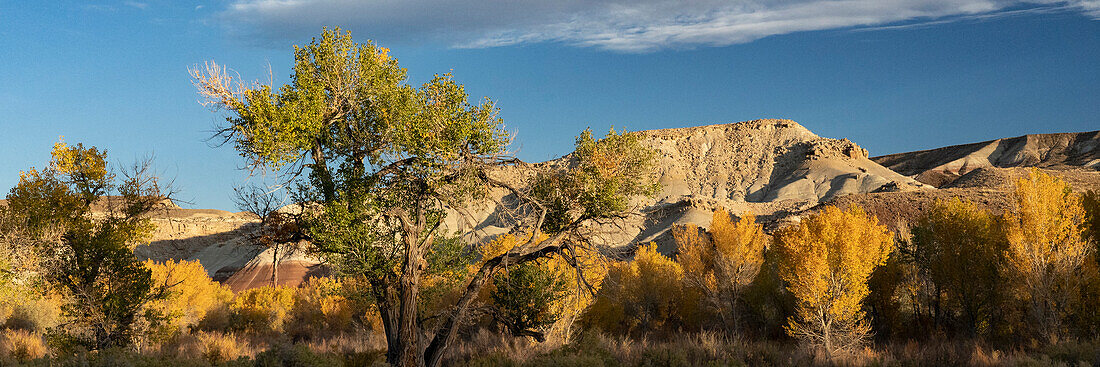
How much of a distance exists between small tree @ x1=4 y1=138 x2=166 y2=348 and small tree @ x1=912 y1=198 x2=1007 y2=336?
116 ft

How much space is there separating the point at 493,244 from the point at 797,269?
599 inches

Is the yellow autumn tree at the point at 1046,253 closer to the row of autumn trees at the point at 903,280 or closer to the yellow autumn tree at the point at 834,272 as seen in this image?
the row of autumn trees at the point at 903,280

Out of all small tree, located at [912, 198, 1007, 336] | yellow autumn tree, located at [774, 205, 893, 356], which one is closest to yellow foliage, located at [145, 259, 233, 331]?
yellow autumn tree, located at [774, 205, 893, 356]

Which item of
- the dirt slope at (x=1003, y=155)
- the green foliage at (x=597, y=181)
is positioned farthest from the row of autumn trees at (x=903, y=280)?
the dirt slope at (x=1003, y=155)

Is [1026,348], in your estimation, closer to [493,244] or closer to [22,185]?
[493,244]

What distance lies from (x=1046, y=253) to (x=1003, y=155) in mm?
133267

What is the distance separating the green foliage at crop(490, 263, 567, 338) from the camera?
2630cm

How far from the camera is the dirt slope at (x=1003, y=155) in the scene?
118 m

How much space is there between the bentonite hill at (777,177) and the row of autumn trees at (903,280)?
25.3 m

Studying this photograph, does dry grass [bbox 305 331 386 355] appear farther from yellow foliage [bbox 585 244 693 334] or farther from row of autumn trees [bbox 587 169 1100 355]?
yellow foliage [bbox 585 244 693 334]

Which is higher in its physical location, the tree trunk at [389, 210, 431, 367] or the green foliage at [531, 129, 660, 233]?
the green foliage at [531, 129, 660, 233]

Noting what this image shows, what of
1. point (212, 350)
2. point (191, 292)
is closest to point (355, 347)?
point (212, 350)

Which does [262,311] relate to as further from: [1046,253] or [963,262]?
[1046,253]

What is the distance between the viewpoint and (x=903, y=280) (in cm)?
3628
